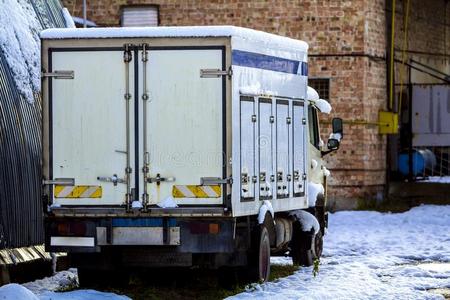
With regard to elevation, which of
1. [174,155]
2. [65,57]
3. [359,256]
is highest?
[65,57]

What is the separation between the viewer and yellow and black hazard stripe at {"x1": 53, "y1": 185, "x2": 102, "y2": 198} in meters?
15.1

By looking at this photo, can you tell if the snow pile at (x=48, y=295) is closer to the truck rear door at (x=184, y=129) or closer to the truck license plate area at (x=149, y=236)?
the truck license plate area at (x=149, y=236)

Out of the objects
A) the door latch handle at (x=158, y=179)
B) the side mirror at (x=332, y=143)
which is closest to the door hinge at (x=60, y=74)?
the door latch handle at (x=158, y=179)

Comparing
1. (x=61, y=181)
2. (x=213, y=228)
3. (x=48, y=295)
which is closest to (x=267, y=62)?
(x=213, y=228)

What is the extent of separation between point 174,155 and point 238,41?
144 cm

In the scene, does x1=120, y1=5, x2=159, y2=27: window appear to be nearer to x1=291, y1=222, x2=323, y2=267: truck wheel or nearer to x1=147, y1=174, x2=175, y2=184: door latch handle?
x1=291, y1=222, x2=323, y2=267: truck wheel

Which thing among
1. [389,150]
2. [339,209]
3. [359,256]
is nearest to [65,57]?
[359,256]

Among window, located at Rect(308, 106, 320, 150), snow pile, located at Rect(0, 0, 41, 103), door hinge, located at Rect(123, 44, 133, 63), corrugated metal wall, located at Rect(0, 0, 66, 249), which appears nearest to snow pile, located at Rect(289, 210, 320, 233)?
window, located at Rect(308, 106, 320, 150)

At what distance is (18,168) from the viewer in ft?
56.1

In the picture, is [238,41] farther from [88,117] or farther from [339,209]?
[339,209]

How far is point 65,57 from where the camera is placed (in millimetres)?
15195

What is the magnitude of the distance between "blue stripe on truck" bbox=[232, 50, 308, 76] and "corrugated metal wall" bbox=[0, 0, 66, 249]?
3186 mm

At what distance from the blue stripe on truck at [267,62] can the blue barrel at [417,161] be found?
16900 mm

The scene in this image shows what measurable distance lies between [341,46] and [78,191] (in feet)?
58.0
